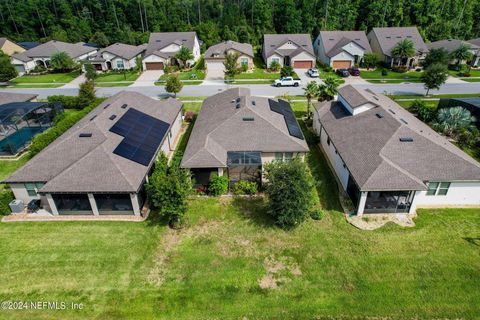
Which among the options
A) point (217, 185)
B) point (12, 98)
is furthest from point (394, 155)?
point (12, 98)

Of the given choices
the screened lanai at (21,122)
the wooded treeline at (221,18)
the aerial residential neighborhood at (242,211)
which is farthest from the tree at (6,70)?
the wooded treeline at (221,18)

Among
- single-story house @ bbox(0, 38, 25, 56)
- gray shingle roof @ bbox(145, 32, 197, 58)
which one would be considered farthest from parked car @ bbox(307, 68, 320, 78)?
single-story house @ bbox(0, 38, 25, 56)

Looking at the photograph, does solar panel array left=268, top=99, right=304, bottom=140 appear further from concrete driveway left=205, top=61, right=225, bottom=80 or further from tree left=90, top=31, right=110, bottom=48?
tree left=90, top=31, right=110, bottom=48

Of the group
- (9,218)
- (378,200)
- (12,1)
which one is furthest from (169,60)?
(12,1)

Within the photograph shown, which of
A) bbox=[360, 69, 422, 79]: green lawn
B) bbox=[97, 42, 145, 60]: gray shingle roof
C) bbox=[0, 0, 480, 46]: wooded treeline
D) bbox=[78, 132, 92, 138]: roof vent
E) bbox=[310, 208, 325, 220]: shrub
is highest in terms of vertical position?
bbox=[0, 0, 480, 46]: wooded treeline

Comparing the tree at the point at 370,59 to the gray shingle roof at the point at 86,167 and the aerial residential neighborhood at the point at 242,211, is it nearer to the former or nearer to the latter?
the aerial residential neighborhood at the point at 242,211
